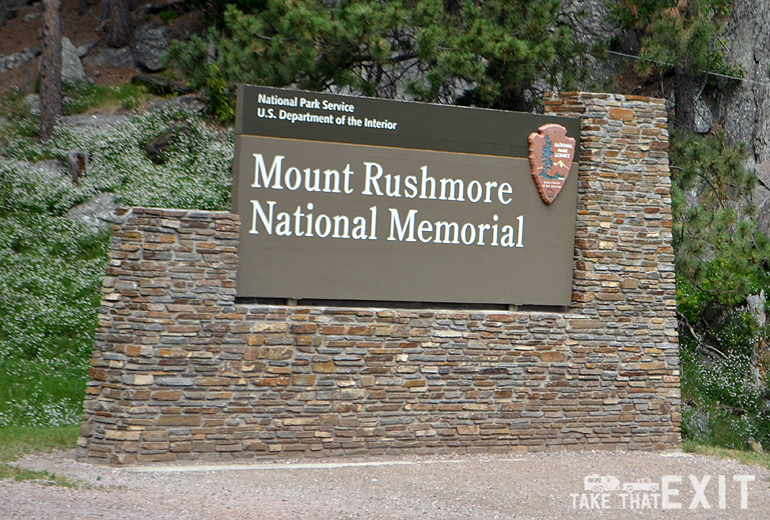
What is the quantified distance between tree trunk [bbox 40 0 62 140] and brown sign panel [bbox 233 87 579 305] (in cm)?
1258

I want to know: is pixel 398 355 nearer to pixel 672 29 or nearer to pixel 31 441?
pixel 31 441

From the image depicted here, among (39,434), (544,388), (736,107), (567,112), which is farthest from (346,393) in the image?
(736,107)

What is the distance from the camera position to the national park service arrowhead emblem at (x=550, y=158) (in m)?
9.29

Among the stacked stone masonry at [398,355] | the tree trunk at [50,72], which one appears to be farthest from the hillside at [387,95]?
the stacked stone masonry at [398,355]

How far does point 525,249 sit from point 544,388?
1472mm

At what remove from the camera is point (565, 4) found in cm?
2272

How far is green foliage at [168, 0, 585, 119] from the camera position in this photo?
42.2ft

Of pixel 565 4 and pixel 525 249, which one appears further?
pixel 565 4

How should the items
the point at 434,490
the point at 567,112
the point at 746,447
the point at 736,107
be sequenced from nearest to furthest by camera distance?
the point at 434,490 < the point at 567,112 < the point at 746,447 < the point at 736,107

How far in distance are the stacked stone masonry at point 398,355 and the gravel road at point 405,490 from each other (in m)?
0.27

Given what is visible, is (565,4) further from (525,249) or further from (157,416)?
(157,416)

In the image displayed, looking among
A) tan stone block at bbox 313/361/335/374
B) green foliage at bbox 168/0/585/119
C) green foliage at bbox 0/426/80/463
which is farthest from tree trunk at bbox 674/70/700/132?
green foliage at bbox 0/426/80/463

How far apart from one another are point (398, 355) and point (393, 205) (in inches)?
58.5

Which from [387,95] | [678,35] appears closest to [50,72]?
[387,95]
